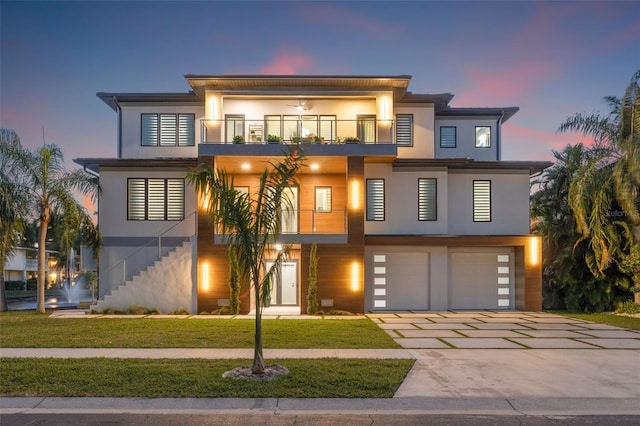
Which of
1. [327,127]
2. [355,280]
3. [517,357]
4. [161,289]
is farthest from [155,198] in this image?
[517,357]

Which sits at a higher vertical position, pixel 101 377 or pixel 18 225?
pixel 18 225

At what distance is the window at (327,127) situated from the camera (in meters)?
19.3

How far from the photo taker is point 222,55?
2283 cm

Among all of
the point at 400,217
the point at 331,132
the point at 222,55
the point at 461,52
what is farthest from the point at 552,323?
the point at 222,55

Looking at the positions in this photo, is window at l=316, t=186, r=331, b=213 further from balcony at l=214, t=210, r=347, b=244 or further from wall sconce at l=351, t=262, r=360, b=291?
wall sconce at l=351, t=262, r=360, b=291

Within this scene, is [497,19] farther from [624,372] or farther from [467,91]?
[624,372]

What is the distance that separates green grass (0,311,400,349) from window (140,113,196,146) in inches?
331

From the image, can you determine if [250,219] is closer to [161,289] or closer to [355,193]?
[355,193]

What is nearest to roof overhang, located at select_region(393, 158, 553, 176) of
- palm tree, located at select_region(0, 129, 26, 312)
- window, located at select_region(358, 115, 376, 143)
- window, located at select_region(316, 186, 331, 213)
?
window, located at select_region(358, 115, 376, 143)

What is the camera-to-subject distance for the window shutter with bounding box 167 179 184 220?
1894cm

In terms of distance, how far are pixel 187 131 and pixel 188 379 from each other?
1457 centimetres

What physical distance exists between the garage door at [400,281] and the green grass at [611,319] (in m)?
5.80

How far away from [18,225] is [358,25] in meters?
15.9

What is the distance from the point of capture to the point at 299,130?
18.1m
